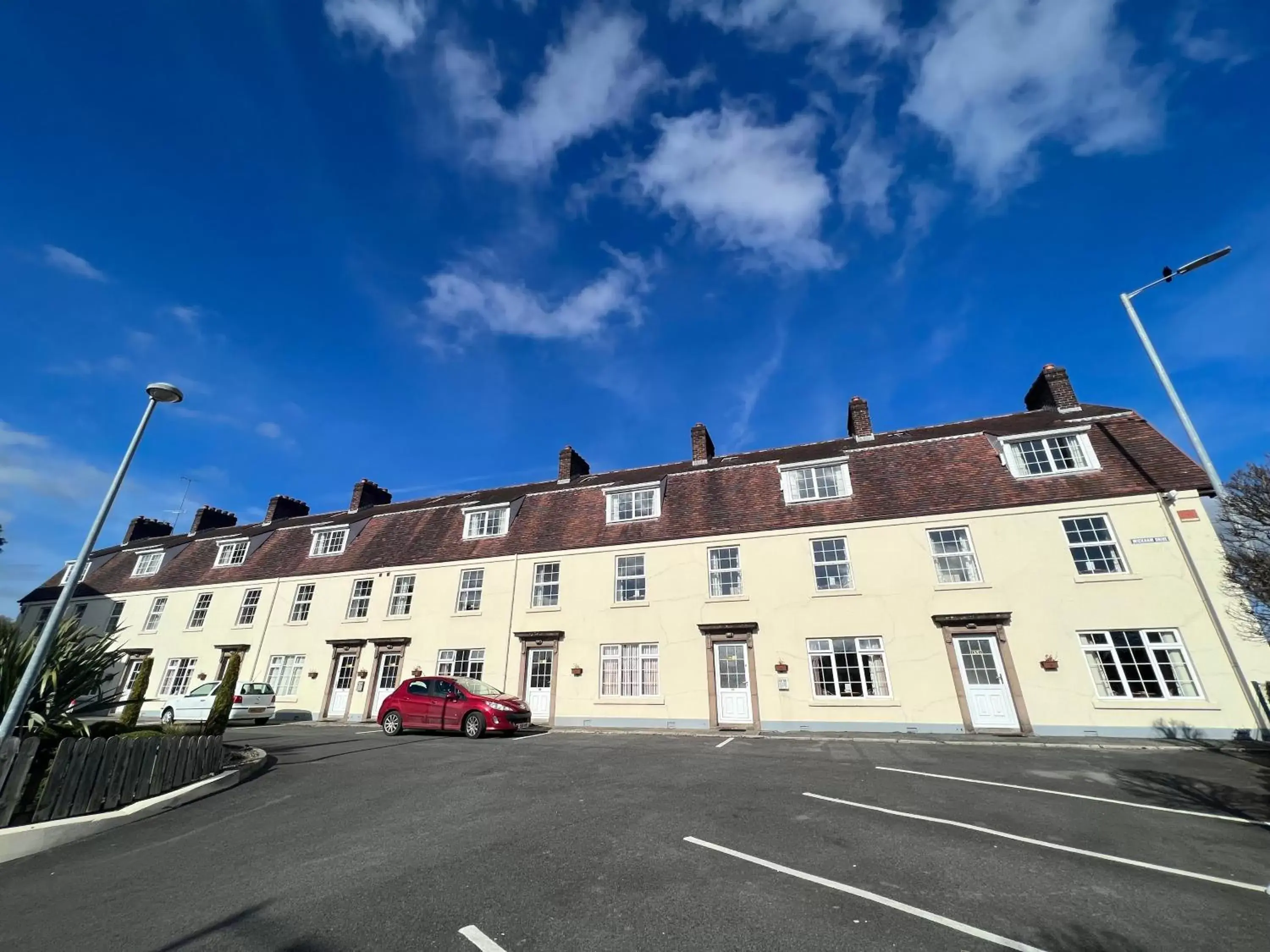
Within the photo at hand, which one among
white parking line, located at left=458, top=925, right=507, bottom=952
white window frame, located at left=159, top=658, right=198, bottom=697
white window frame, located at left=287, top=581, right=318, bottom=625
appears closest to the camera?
white parking line, located at left=458, top=925, right=507, bottom=952

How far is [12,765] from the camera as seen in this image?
666 centimetres

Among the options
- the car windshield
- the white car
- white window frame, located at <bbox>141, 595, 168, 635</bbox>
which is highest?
white window frame, located at <bbox>141, 595, 168, 635</bbox>

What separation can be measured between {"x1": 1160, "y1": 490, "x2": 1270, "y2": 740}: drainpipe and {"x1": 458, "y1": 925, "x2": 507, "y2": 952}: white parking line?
18.9 metres

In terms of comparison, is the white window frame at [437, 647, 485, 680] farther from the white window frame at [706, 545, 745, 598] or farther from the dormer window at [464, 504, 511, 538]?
the white window frame at [706, 545, 745, 598]

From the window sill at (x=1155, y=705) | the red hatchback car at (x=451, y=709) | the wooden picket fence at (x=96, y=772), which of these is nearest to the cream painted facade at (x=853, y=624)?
the window sill at (x=1155, y=705)

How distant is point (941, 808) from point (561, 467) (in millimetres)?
21657

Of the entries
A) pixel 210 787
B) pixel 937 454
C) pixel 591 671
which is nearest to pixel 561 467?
pixel 591 671

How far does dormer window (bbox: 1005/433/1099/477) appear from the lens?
16.9m

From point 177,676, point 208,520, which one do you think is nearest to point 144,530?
point 208,520

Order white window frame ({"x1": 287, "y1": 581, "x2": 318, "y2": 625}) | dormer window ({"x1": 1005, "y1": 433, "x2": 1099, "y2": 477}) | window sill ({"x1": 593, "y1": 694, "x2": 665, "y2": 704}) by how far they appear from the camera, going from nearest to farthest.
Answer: dormer window ({"x1": 1005, "y1": 433, "x2": 1099, "y2": 477}), window sill ({"x1": 593, "y1": 694, "x2": 665, "y2": 704}), white window frame ({"x1": 287, "y1": 581, "x2": 318, "y2": 625})

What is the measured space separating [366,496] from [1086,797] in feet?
104

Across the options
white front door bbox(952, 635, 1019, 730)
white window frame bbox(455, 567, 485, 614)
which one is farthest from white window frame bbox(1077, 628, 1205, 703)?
white window frame bbox(455, 567, 485, 614)

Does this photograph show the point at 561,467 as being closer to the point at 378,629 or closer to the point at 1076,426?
the point at 378,629

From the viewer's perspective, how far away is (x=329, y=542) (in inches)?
1064
